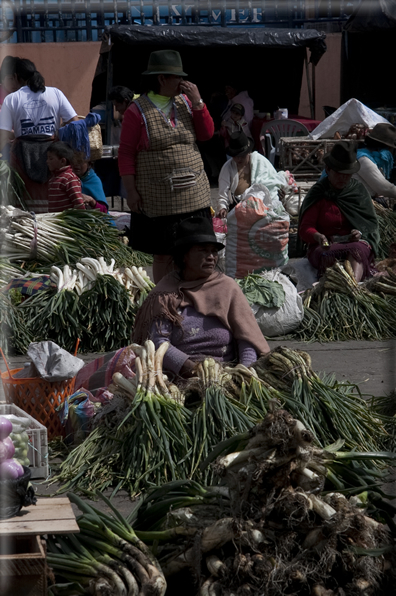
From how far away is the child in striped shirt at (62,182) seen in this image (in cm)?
640

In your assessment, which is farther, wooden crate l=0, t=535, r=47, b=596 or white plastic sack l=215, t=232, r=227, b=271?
white plastic sack l=215, t=232, r=227, b=271

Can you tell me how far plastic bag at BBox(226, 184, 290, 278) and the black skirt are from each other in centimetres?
80

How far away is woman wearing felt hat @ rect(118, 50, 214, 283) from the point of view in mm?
5031

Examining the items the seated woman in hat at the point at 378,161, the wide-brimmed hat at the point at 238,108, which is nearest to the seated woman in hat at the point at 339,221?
the seated woman in hat at the point at 378,161

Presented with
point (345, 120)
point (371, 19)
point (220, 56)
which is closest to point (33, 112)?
point (345, 120)

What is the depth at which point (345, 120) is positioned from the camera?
1022 centimetres

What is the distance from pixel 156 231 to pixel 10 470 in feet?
9.75

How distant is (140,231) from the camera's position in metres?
5.25

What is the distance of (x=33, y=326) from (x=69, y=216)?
4.63ft

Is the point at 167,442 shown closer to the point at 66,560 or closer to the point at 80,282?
the point at 66,560

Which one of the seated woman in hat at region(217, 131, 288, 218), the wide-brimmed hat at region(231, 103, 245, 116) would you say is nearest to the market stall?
the wide-brimmed hat at region(231, 103, 245, 116)

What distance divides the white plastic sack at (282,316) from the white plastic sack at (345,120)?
199 inches

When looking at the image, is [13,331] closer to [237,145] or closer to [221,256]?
→ [221,256]

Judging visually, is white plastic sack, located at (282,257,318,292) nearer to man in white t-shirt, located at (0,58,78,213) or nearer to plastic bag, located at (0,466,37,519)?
man in white t-shirt, located at (0,58,78,213)
